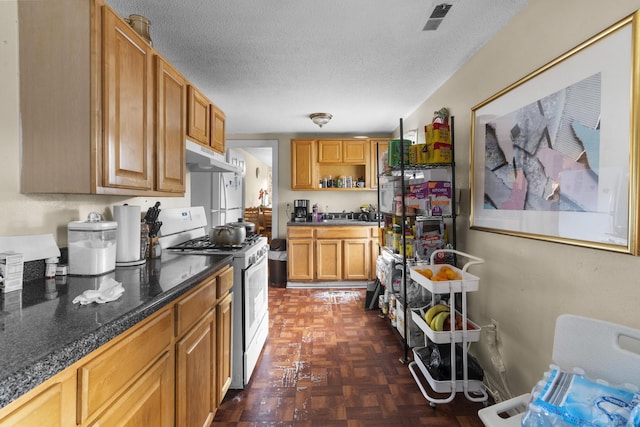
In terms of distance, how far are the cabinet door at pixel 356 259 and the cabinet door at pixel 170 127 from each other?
109 inches

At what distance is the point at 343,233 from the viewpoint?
4.35 m

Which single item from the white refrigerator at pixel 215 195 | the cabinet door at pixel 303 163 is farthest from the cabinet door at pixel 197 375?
the cabinet door at pixel 303 163

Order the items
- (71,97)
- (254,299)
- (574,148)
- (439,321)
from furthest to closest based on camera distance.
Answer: (254,299) → (439,321) → (574,148) → (71,97)

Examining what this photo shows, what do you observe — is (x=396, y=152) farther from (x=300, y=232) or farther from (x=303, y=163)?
(x=303, y=163)

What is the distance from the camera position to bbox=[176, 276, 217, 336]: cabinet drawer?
1265mm

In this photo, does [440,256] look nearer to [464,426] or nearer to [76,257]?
[464,426]

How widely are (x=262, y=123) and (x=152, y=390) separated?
366 centimetres

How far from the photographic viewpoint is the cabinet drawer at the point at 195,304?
126cm

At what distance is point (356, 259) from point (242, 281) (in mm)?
2561

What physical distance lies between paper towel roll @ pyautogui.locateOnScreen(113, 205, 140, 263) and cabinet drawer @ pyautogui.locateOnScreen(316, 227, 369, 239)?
286cm

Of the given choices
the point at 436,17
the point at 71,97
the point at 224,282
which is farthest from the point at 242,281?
the point at 436,17

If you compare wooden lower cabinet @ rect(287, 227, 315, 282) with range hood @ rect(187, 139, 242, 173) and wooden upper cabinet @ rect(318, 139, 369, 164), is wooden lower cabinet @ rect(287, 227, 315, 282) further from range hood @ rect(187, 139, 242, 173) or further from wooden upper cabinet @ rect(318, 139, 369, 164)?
range hood @ rect(187, 139, 242, 173)

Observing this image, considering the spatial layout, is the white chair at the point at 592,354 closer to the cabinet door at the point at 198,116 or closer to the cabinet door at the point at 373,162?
the cabinet door at the point at 198,116

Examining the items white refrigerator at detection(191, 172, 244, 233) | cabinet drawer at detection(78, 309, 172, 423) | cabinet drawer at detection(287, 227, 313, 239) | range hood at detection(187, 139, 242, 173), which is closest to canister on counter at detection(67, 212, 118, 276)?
cabinet drawer at detection(78, 309, 172, 423)
